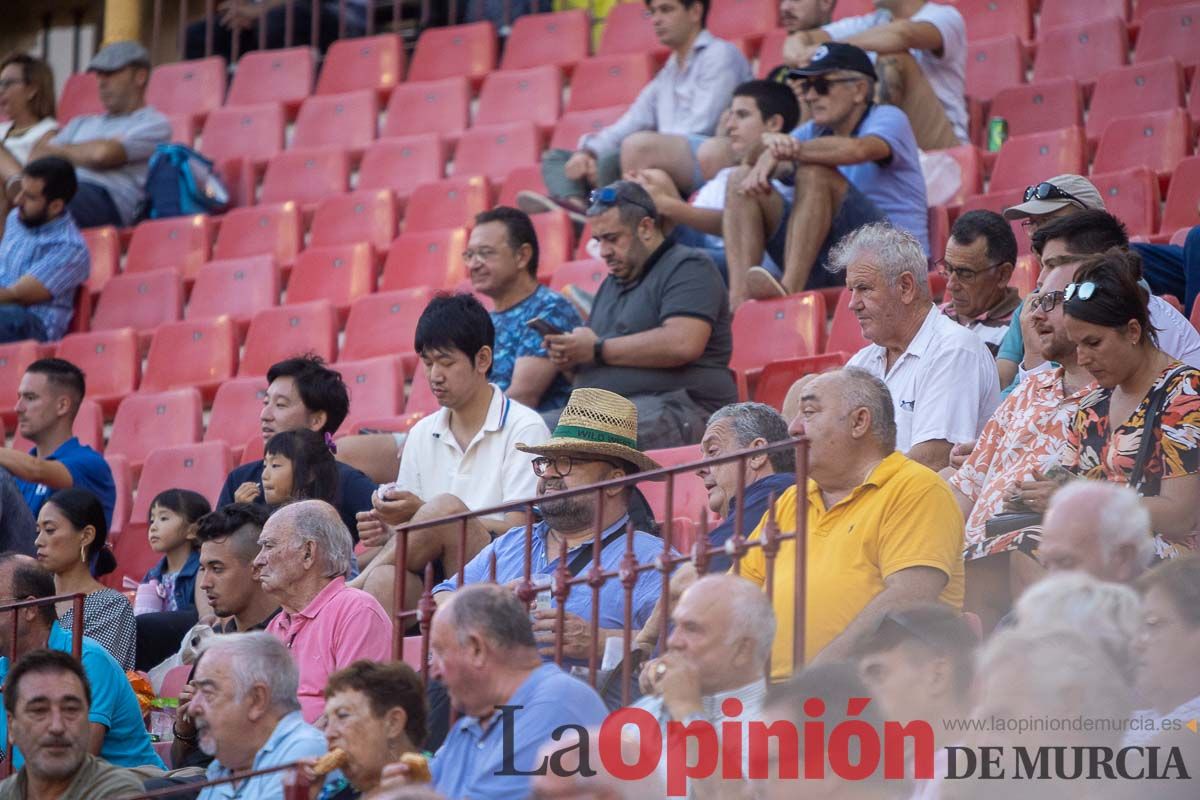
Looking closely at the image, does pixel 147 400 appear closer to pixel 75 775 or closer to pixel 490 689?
pixel 75 775

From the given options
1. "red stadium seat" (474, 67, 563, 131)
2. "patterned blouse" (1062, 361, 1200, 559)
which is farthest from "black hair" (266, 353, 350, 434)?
"red stadium seat" (474, 67, 563, 131)

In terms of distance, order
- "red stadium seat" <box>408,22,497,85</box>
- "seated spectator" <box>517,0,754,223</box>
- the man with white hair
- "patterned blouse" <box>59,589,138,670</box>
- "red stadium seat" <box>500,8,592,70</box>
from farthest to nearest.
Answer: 1. "red stadium seat" <box>408,22,497,85</box>
2. "red stadium seat" <box>500,8,592,70</box>
3. "seated spectator" <box>517,0,754,223</box>
4. "patterned blouse" <box>59,589,138,670</box>
5. the man with white hair

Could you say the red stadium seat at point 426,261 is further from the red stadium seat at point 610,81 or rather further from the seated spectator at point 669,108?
the red stadium seat at point 610,81

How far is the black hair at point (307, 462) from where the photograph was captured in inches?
258

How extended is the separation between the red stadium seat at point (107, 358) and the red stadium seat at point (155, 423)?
487 mm

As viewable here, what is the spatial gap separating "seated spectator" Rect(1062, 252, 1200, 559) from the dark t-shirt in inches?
85.3

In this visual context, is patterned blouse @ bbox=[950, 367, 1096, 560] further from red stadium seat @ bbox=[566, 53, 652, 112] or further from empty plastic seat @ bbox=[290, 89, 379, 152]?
empty plastic seat @ bbox=[290, 89, 379, 152]

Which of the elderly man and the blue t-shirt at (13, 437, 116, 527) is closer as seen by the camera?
the elderly man

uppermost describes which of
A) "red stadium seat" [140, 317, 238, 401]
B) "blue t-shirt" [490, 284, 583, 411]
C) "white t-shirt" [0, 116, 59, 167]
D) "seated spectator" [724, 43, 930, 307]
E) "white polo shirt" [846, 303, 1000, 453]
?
"white t-shirt" [0, 116, 59, 167]

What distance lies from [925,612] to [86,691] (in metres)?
2.42

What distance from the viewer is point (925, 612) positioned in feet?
13.5

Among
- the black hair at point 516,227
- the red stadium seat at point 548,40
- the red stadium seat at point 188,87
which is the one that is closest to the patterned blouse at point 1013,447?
the black hair at point 516,227

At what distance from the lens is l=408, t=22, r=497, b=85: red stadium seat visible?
11781 millimetres

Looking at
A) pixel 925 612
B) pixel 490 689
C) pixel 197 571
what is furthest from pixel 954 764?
pixel 197 571
